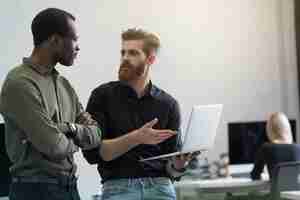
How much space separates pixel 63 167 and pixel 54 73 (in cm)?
33

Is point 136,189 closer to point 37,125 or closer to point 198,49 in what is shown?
point 37,125

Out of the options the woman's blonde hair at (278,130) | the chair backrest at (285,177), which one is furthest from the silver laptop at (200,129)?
the woman's blonde hair at (278,130)

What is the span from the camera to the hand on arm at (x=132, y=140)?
2.21 meters

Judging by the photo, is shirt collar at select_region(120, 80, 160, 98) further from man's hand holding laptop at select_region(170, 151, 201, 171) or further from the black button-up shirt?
man's hand holding laptop at select_region(170, 151, 201, 171)

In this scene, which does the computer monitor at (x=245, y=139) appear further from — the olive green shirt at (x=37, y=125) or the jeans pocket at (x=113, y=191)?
the olive green shirt at (x=37, y=125)

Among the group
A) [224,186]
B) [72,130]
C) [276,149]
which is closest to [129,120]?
[72,130]

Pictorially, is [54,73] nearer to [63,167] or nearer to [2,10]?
[63,167]

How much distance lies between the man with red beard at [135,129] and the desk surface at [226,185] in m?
2.15

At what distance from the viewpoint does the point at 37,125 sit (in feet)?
5.89

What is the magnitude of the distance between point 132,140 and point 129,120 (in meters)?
0.21

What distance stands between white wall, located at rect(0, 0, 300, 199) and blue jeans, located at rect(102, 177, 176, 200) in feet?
7.43

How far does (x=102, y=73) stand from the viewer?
482 centimetres

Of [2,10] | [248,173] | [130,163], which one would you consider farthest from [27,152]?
[248,173]

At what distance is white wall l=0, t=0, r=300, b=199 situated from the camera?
464 centimetres
